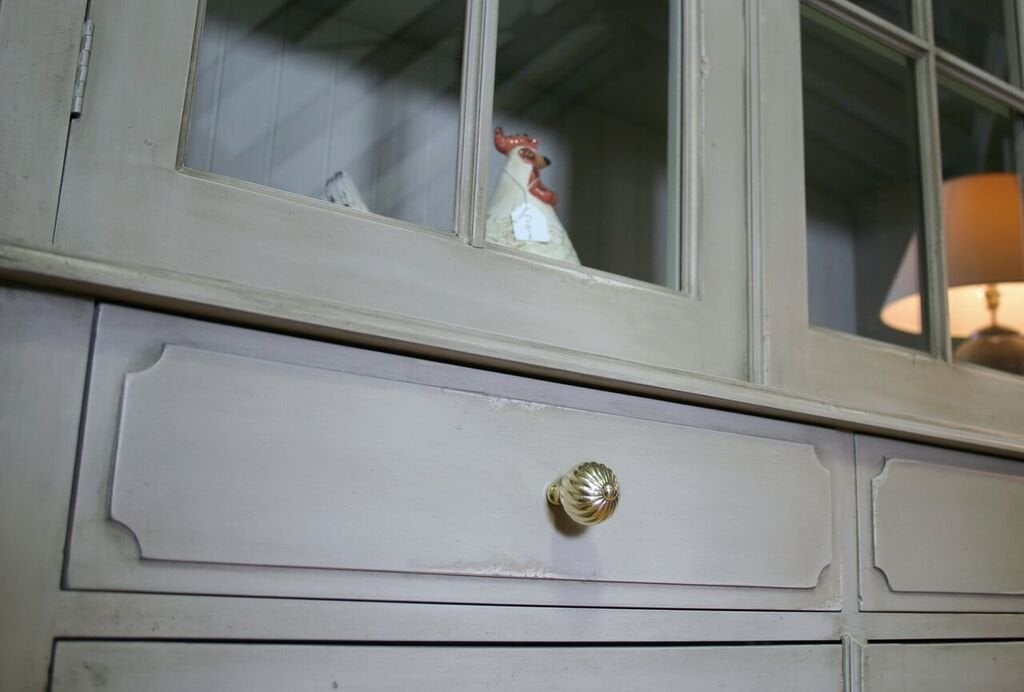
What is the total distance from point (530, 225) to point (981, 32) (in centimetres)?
63

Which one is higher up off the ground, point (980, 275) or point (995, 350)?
point (980, 275)

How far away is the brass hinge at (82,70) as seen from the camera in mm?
454

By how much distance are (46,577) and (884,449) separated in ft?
1.89

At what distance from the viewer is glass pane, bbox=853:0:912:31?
869 millimetres

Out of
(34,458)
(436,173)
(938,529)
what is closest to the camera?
(34,458)

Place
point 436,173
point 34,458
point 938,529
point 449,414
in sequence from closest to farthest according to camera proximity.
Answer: point 34,458 < point 449,414 < point 436,173 < point 938,529

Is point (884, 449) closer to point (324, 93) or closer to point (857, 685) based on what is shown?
point (857, 685)

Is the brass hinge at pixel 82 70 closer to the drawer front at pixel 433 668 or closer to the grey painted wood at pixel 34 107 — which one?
the grey painted wood at pixel 34 107

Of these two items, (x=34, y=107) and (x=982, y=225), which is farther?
(x=982, y=225)

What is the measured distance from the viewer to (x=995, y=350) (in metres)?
0.89

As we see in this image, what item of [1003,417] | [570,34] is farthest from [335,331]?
[1003,417]

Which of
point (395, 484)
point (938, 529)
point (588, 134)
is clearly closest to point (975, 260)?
point (938, 529)

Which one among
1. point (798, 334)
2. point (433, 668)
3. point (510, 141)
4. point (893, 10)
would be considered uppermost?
point (893, 10)

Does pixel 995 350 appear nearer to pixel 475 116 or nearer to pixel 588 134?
pixel 588 134
